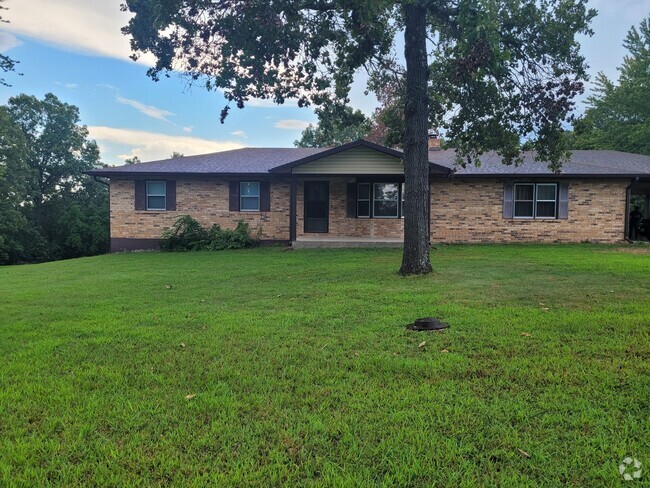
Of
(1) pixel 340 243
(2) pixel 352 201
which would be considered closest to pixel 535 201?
(2) pixel 352 201

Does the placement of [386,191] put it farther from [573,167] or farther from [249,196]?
[573,167]

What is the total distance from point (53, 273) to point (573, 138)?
1352 cm

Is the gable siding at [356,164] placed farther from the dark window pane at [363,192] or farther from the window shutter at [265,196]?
the window shutter at [265,196]

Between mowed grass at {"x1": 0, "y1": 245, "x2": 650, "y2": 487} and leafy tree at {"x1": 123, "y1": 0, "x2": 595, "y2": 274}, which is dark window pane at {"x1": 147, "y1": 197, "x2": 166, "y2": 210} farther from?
mowed grass at {"x1": 0, "y1": 245, "x2": 650, "y2": 487}

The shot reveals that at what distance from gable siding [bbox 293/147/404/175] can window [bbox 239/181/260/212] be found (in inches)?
101

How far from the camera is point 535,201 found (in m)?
16.0

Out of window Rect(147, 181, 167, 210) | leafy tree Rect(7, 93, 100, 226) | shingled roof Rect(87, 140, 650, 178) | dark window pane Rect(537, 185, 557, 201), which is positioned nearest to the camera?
shingled roof Rect(87, 140, 650, 178)

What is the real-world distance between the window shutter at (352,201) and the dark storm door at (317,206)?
818mm

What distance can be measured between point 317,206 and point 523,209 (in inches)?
299

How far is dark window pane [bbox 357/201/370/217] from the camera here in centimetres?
1653

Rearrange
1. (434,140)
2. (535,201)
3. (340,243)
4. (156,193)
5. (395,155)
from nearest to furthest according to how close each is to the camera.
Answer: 1. (395,155)
2. (340,243)
3. (535,201)
4. (156,193)
5. (434,140)

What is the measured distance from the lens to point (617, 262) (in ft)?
33.6

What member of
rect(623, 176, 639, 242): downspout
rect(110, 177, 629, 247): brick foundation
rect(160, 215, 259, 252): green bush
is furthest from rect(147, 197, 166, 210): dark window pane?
rect(623, 176, 639, 242): downspout

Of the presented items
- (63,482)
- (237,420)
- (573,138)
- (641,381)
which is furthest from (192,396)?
(573,138)
